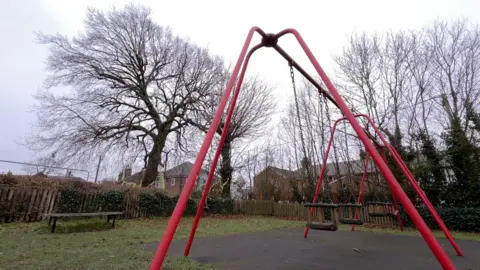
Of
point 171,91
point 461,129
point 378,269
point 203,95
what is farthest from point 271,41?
point 171,91

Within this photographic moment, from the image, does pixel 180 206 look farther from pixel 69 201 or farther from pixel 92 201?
pixel 92 201

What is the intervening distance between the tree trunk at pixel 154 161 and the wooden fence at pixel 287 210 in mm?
7525

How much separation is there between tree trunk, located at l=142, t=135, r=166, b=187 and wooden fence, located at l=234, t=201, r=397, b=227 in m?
7.52

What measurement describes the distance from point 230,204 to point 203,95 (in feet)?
31.7

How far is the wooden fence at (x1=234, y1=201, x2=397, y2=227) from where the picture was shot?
47.1 feet

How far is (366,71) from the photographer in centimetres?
1722

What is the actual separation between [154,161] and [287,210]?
11.8m

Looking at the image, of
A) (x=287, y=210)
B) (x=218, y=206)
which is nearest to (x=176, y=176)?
(x=218, y=206)

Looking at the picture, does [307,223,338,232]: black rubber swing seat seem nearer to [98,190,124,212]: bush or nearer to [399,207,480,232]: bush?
[399,207,480,232]: bush

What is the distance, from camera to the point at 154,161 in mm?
21562

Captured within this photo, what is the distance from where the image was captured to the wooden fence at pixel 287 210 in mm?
14345

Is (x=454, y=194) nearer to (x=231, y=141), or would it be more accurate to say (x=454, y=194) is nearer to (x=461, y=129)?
(x=461, y=129)

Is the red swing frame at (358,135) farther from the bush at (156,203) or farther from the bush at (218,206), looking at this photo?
the bush at (218,206)

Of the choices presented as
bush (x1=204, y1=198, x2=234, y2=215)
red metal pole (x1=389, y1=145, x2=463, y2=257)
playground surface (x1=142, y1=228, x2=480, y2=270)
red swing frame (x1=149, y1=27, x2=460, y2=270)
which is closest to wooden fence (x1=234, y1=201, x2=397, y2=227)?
bush (x1=204, y1=198, x2=234, y2=215)
